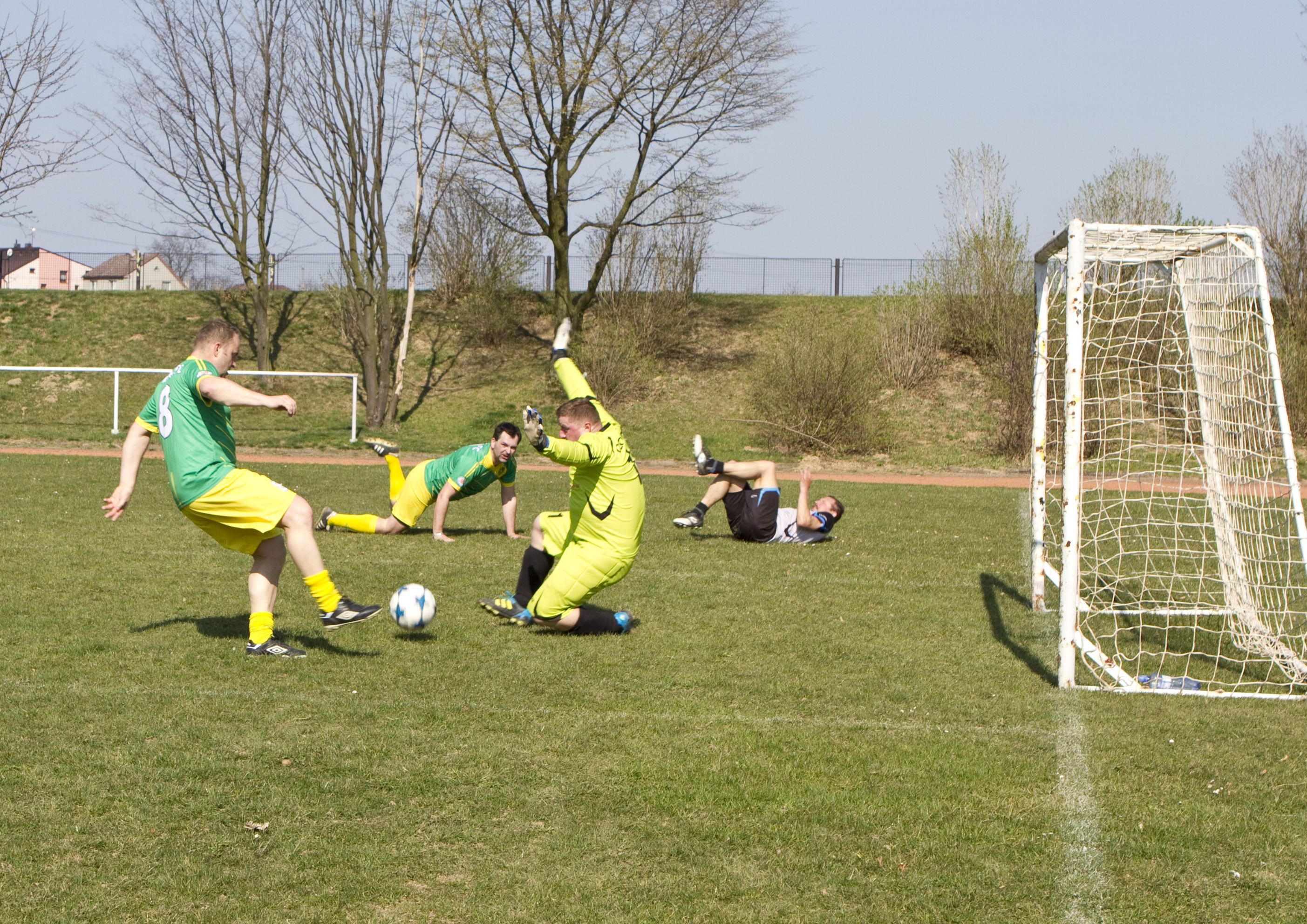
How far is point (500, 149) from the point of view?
28328 millimetres

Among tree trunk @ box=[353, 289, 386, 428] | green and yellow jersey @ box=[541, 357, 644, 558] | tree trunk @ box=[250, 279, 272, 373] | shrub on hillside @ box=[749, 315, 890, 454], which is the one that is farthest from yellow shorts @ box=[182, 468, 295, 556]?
tree trunk @ box=[250, 279, 272, 373]

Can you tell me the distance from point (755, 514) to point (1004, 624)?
12.0ft

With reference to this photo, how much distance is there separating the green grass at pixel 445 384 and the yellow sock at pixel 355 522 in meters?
12.3

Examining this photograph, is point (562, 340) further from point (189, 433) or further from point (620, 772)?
point (620, 772)

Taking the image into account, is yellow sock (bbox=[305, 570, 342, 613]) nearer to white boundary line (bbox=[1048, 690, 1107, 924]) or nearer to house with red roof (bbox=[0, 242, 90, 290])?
white boundary line (bbox=[1048, 690, 1107, 924])

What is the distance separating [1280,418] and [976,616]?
97.7 inches

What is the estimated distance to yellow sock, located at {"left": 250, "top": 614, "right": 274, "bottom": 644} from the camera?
6.62 m

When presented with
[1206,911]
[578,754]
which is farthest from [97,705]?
[1206,911]

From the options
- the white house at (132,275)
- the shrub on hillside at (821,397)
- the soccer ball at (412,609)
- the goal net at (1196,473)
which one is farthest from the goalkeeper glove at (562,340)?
the white house at (132,275)

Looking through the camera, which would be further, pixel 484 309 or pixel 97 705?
pixel 484 309

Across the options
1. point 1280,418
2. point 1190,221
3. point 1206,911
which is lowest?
point 1206,911

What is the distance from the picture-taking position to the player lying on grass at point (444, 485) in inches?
433

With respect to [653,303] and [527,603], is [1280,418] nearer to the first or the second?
[527,603]

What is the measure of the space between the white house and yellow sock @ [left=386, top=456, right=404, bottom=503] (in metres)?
51.4
